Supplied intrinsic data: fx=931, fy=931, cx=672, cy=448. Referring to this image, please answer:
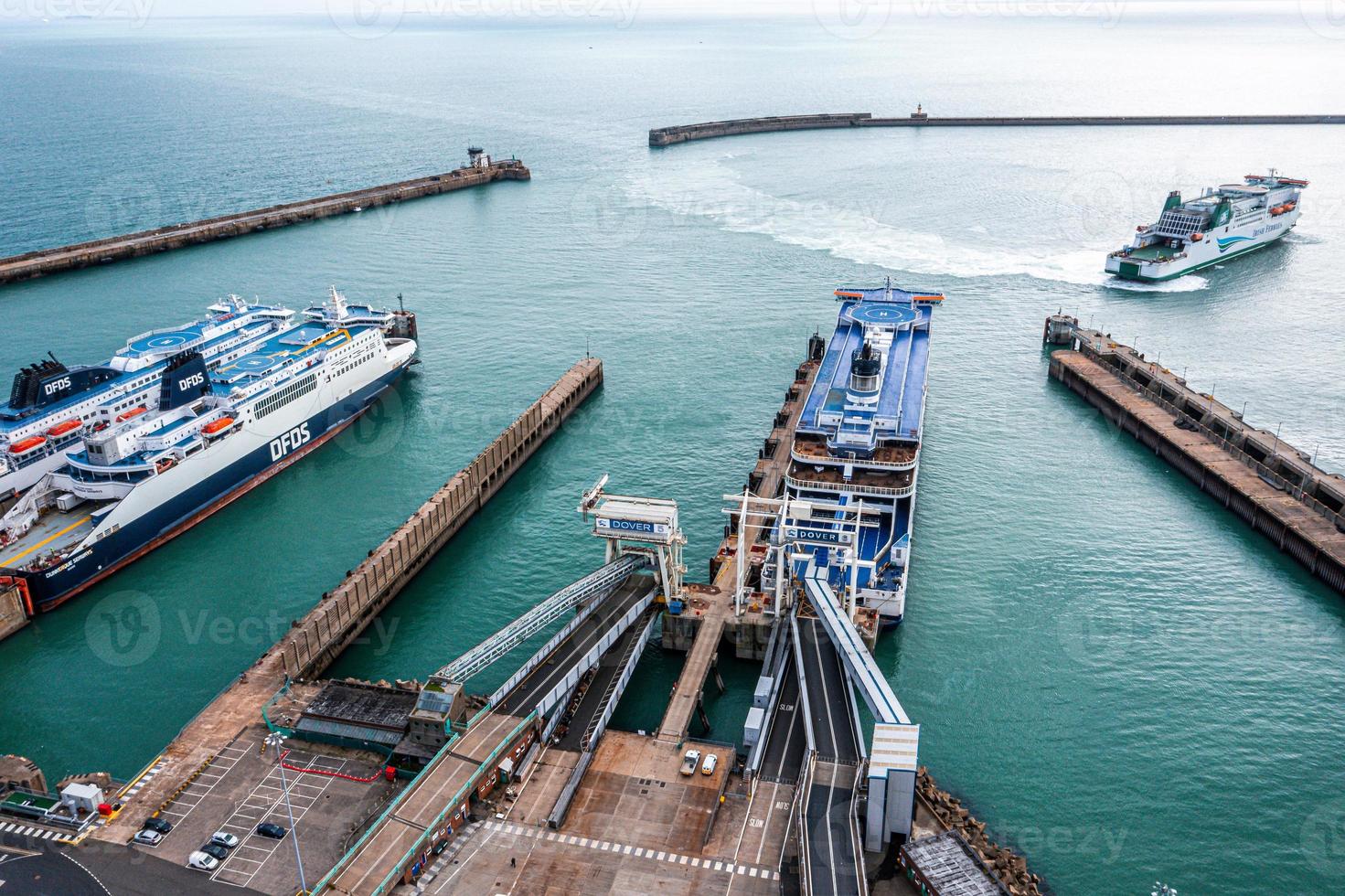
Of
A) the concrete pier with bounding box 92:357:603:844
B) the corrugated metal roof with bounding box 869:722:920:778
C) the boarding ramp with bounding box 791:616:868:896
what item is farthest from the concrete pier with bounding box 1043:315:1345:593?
the concrete pier with bounding box 92:357:603:844

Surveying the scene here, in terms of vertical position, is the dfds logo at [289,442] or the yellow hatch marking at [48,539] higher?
the dfds logo at [289,442]

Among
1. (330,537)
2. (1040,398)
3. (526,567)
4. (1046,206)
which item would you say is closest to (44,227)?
(330,537)

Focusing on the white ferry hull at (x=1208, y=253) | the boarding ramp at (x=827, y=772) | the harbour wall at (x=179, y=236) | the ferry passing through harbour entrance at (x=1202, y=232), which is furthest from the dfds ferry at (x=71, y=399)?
the ferry passing through harbour entrance at (x=1202, y=232)

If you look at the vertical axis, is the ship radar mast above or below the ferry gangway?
above

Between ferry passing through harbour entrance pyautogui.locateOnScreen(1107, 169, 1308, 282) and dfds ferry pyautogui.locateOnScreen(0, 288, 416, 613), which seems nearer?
dfds ferry pyautogui.locateOnScreen(0, 288, 416, 613)

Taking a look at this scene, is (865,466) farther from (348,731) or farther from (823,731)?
(348,731)

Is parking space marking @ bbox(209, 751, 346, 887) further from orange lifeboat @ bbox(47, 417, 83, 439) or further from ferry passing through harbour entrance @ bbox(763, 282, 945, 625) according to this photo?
orange lifeboat @ bbox(47, 417, 83, 439)

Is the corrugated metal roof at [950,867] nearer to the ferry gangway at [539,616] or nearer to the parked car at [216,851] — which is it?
the ferry gangway at [539,616]

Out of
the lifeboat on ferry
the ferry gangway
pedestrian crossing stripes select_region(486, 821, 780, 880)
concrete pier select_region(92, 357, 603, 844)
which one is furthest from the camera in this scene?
the lifeboat on ferry
